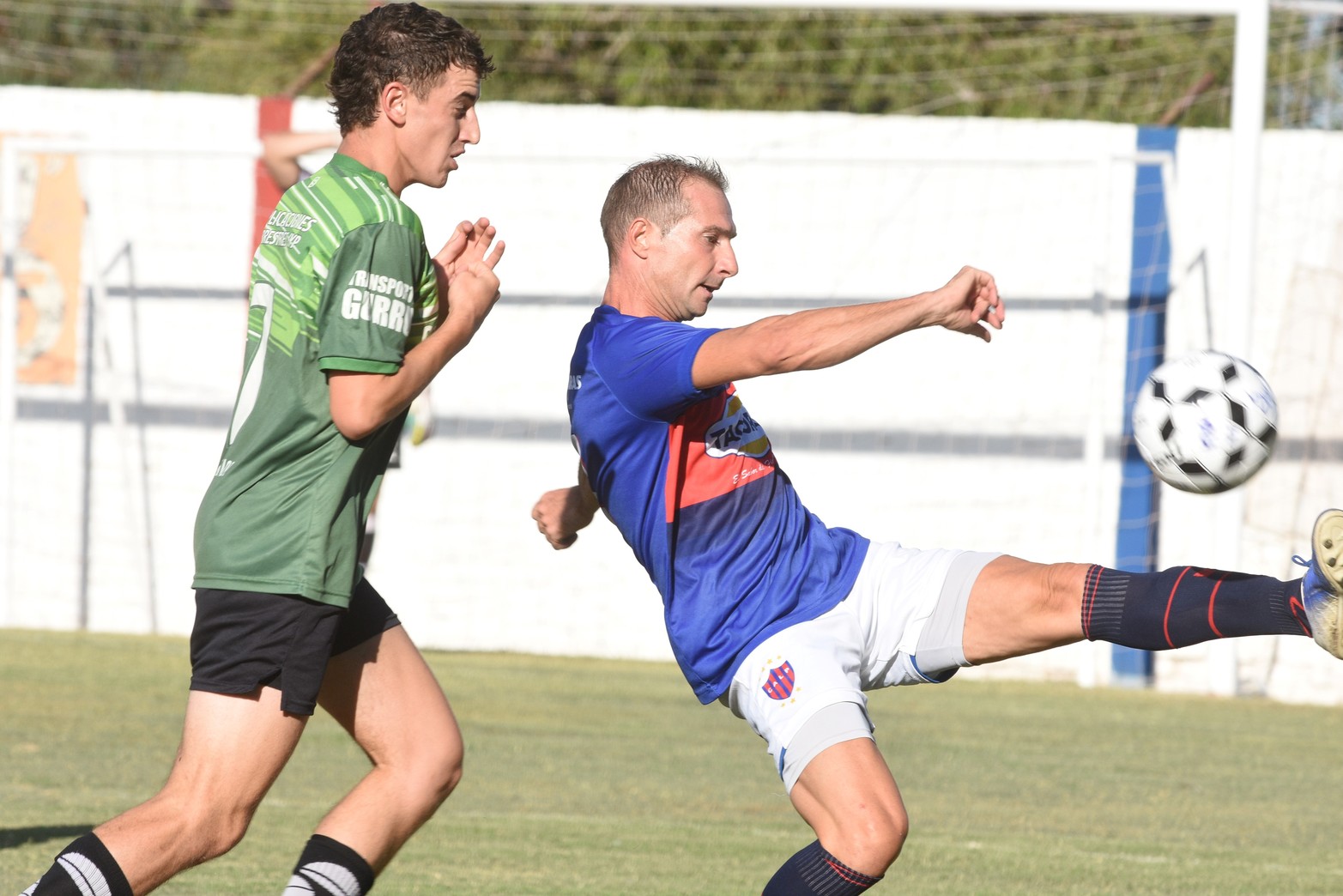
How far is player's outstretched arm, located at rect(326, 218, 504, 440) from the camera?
319cm

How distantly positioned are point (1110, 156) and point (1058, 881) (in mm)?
6480

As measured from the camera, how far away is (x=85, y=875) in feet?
10.2

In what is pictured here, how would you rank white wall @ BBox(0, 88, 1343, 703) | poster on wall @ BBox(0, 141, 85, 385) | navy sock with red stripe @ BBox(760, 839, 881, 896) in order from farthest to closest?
1. poster on wall @ BBox(0, 141, 85, 385)
2. white wall @ BBox(0, 88, 1343, 703)
3. navy sock with red stripe @ BBox(760, 839, 881, 896)

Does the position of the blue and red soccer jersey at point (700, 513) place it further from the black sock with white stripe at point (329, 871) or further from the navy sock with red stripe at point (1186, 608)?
the black sock with white stripe at point (329, 871)

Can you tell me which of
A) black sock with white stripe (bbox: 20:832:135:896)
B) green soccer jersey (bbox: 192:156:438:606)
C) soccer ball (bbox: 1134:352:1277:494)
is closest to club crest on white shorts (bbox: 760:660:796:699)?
green soccer jersey (bbox: 192:156:438:606)

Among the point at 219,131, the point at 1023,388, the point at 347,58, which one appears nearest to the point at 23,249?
the point at 219,131

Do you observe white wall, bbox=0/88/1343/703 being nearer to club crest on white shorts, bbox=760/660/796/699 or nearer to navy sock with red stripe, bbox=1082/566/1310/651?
navy sock with red stripe, bbox=1082/566/1310/651

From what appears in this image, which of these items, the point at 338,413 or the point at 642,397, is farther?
the point at 642,397

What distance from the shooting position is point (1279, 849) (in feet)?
19.2

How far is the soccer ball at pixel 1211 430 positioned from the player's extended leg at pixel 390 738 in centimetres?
193

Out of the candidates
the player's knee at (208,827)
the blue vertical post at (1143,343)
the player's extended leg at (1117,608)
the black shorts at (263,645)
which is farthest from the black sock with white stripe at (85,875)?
the blue vertical post at (1143,343)

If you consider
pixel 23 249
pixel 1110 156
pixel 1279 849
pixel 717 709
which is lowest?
pixel 717 709

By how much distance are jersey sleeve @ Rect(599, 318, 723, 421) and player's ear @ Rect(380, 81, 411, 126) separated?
0.68m

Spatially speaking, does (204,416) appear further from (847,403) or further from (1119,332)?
(1119,332)
